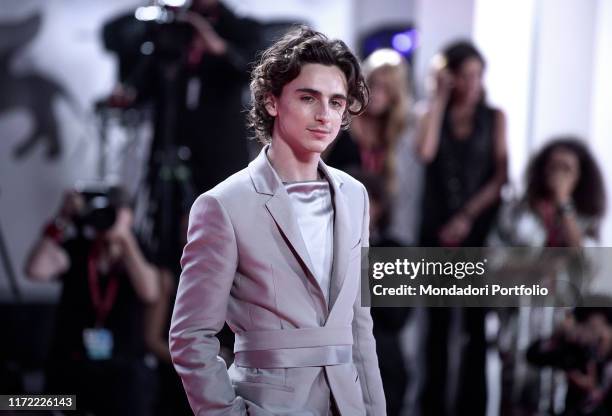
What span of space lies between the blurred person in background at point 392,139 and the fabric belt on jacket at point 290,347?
5.05 ft

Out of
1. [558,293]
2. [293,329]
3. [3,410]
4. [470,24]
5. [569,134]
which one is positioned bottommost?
[3,410]

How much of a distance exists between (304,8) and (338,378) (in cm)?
217

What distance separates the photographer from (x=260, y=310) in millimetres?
1373

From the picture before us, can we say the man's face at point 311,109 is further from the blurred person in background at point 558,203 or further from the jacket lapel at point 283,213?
the blurred person in background at point 558,203

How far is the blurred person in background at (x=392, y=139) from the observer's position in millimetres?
2975

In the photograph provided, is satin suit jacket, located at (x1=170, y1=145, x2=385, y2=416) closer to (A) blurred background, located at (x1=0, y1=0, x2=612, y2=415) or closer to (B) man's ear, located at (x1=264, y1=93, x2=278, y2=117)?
(B) man's ear, located at (x1=264, y1=93, x2=278, y2=117)

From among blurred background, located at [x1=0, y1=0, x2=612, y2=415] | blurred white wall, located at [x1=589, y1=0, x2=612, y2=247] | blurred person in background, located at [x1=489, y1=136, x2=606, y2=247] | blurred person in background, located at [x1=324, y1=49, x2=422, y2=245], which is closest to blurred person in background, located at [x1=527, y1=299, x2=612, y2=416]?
blurred background, located at [x1=0, y1=0, x2=612, y2=415]

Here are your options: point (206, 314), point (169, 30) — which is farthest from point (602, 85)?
point (206, 314)

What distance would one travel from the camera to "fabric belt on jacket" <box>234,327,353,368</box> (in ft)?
4.50

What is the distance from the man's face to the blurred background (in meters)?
1.31

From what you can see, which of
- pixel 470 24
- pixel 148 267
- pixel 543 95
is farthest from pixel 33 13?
pixel 543 95

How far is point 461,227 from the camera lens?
2.93 meters

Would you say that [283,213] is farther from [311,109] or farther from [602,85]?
[602,85]

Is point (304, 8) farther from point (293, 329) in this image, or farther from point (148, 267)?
point (293, 329)
